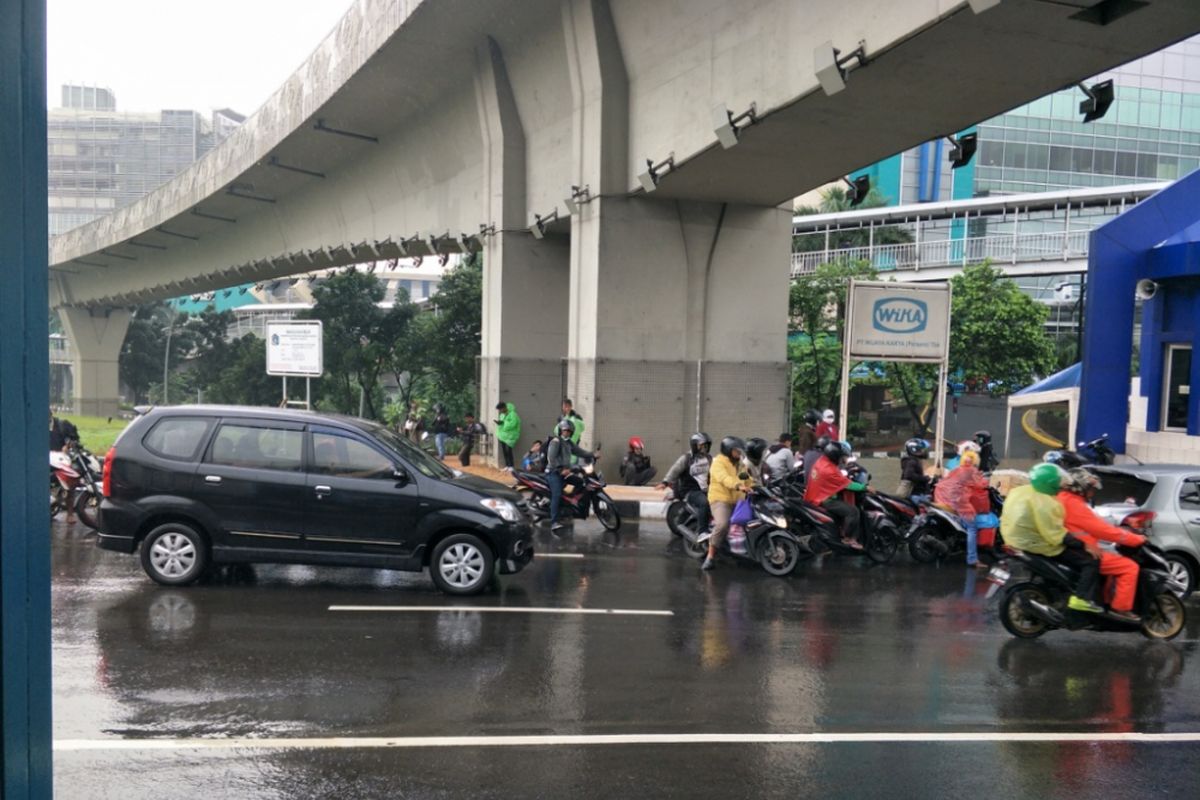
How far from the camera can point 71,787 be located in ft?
14.8

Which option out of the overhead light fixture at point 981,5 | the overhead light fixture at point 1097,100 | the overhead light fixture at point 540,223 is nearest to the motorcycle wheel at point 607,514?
the overhead light fixture at point 540,223

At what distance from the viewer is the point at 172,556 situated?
29.1 ft

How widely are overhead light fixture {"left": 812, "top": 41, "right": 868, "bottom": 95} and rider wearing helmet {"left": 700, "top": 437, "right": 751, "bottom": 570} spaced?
174 inches

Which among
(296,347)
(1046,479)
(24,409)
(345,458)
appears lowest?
(345,458)

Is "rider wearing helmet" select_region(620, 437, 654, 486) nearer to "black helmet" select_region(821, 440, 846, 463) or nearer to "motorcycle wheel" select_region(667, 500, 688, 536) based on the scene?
"motorcycle wheel" select_region(667, 500, 688, 536)

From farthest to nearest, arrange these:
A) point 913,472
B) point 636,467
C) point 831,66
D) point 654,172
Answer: point 636,467 < point 654,172 < point 913,472 < point 831,66

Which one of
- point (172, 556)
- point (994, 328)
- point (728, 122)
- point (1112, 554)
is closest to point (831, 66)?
point (728, 122)

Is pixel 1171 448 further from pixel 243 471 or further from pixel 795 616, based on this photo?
→ pixel 243 471

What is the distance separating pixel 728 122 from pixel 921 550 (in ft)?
21.4

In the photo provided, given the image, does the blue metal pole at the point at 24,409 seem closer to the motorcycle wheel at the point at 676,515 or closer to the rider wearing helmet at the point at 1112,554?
the rider wearing helmet at the point at 1112,554

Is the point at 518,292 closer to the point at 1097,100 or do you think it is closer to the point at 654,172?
the point at 654,172

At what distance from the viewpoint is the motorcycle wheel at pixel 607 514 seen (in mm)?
13625

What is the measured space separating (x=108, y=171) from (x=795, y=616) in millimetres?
29093

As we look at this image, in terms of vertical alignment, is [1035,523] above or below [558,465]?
above
